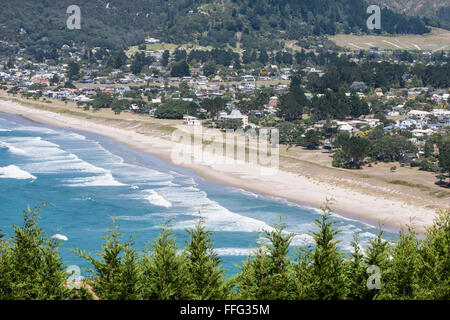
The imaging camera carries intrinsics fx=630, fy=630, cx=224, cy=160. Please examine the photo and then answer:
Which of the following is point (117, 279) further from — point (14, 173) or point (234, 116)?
point (234, 116)

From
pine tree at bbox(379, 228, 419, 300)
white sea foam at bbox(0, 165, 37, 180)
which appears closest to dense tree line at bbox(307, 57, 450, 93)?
white sea foam at bbox(0, 165, 37, 180)

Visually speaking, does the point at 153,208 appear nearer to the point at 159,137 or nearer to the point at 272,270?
the point at 272,270

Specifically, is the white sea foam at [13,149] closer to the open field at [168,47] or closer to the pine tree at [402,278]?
the pine tree at [402,278]

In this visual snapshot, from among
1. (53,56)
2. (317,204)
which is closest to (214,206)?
(317,204)

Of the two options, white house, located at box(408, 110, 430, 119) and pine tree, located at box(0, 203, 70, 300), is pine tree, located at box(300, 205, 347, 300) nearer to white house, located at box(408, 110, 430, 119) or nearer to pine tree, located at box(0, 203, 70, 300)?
pine tree, located at box(0, 203, 70, 300)

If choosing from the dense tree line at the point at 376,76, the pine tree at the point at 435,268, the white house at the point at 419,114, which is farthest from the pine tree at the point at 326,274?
the dense tree line at the point at 376,76

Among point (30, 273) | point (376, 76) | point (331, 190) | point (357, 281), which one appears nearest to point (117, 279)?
point (30, 273)
